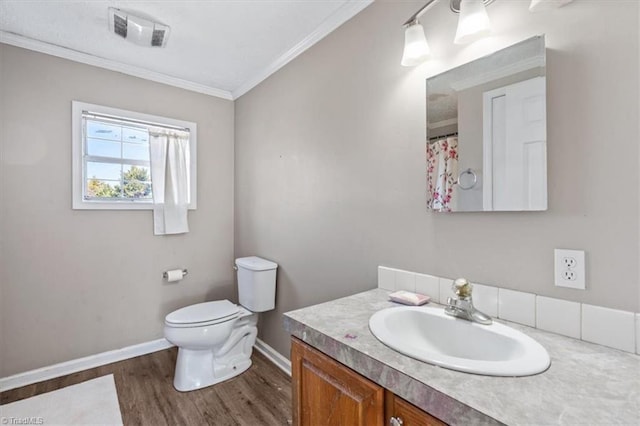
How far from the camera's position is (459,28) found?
113 cm

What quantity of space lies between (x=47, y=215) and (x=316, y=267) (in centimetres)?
197

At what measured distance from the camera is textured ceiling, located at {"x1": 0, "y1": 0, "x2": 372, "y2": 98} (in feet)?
5.74

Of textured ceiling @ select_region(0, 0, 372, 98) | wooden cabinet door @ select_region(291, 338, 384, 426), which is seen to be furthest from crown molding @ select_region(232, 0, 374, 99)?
wooden cabinet door @ select_region(291, 338, 384, 426)

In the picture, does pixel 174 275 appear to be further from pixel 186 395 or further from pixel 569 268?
pixel 569 268

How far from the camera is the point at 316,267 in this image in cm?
201

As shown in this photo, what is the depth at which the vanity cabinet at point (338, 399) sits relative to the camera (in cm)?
77

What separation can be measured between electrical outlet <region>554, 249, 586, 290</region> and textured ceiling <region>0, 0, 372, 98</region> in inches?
59.6

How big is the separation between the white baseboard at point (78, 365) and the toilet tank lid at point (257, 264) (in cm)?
108

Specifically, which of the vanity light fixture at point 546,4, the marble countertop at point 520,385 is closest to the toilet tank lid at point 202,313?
the marble countertop at point 520,385

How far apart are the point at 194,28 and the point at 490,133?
1.89 meters

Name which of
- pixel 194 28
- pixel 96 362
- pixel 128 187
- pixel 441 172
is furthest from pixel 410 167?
pixel 96 362

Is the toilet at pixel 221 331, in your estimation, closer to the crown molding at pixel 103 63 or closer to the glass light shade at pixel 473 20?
the crown molding at pixel 103 63

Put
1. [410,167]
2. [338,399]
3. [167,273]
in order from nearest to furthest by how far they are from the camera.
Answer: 1. [338,399]
2. [410,167]
3. [167,273]

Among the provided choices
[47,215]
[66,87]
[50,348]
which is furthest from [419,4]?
[50,348]
